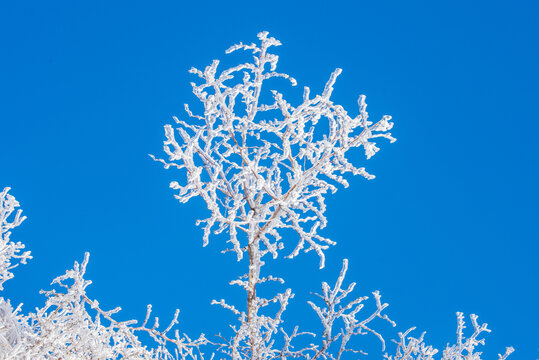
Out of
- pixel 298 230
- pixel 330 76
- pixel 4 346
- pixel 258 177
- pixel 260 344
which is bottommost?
pixel 4 346

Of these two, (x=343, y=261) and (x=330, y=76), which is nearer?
(x=330, y=76)

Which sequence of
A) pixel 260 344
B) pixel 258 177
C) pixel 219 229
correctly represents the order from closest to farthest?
1. pixel 219 229
2. pixel 258 177
3. pixel 260 344

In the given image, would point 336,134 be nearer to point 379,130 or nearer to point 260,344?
point 379,130

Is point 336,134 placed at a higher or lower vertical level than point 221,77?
lower

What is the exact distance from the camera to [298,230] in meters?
2.76

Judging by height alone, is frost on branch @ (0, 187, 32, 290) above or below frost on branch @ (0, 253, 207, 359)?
above

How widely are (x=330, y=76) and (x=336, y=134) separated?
1.17 feet

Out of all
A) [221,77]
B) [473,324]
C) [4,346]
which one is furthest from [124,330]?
[473,324]

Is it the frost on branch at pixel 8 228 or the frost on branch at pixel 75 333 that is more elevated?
the frost on branch at pixel 8 228

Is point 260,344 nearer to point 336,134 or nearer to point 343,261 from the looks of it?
point 343,261

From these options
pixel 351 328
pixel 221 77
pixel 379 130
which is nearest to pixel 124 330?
pixel 351 328

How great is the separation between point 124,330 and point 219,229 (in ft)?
5.03

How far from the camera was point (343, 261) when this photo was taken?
11.6 ft

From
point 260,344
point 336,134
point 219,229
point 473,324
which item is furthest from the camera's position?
point 473,324
